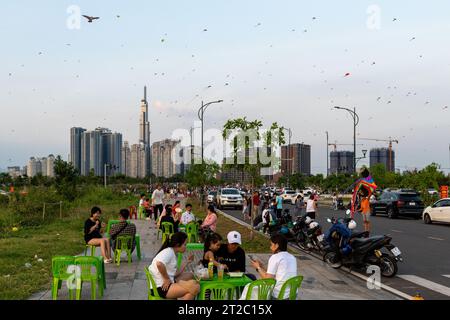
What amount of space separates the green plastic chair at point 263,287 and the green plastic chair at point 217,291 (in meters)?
0.28

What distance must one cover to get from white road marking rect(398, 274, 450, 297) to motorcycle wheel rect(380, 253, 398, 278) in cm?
35

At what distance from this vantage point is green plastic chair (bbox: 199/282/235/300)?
22.2ft

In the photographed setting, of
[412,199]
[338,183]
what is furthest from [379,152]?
[412,199]

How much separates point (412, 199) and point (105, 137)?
396ft

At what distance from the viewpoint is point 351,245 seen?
1235 cm

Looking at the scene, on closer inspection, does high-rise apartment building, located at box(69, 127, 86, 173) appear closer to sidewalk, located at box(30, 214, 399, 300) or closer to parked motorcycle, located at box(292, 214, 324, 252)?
parked motorcycle, located at box(292, 214, 324, 252)

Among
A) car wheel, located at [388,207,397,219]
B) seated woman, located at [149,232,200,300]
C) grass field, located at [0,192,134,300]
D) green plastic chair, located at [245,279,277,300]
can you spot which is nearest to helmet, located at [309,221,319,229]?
grass field, located at [0,192,134,300]

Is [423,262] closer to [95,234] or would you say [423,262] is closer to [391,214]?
[95,234]

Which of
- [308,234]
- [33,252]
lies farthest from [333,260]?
[33,252]

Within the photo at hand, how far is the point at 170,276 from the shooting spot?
24.9ft

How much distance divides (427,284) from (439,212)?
17242mm

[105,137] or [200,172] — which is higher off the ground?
[105,137]

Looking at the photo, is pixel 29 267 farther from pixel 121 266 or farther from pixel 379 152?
pixel 379 152
